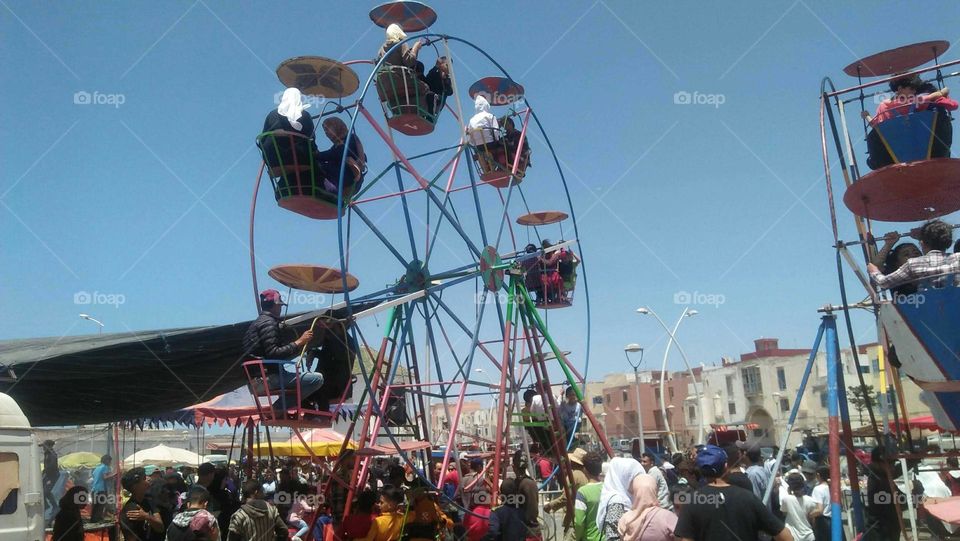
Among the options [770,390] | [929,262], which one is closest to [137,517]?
[929,262]

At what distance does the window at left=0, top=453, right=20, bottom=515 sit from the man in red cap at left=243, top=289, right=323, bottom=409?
2.62m

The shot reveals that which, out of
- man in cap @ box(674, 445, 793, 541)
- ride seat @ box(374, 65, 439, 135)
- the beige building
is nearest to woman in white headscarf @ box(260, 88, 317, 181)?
ride seat @ box(374, 65, 439, 135)

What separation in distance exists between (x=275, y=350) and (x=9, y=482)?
291 centimetres

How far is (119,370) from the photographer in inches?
419

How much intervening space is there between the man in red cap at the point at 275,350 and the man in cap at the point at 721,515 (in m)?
5.02

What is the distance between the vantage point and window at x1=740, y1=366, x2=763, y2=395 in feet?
267

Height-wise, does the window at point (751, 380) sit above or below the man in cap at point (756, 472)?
below

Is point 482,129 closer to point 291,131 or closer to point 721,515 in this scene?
point 291,131

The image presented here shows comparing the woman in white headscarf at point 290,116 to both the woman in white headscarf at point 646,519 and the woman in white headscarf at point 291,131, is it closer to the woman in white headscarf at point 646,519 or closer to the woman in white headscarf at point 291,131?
the woman in white headscarf at point 291,131

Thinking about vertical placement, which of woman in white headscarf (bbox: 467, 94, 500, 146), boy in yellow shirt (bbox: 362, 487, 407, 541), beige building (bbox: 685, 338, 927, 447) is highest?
woman in white headscarf (bbox: 467, 94, 500, 146)

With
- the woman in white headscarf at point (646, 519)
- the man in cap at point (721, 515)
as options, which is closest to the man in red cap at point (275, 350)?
the woman in white headscarf at point (646, 519)

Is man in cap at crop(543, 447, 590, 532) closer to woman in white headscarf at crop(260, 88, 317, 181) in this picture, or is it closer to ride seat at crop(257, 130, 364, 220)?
ride seat at crop(257, 130, 364, 220)

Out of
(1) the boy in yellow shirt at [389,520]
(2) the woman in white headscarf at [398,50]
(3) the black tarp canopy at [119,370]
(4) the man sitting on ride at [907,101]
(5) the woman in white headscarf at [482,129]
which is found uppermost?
(2) the woman in white headscarf at [398,50]

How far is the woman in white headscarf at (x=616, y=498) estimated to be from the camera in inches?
272
